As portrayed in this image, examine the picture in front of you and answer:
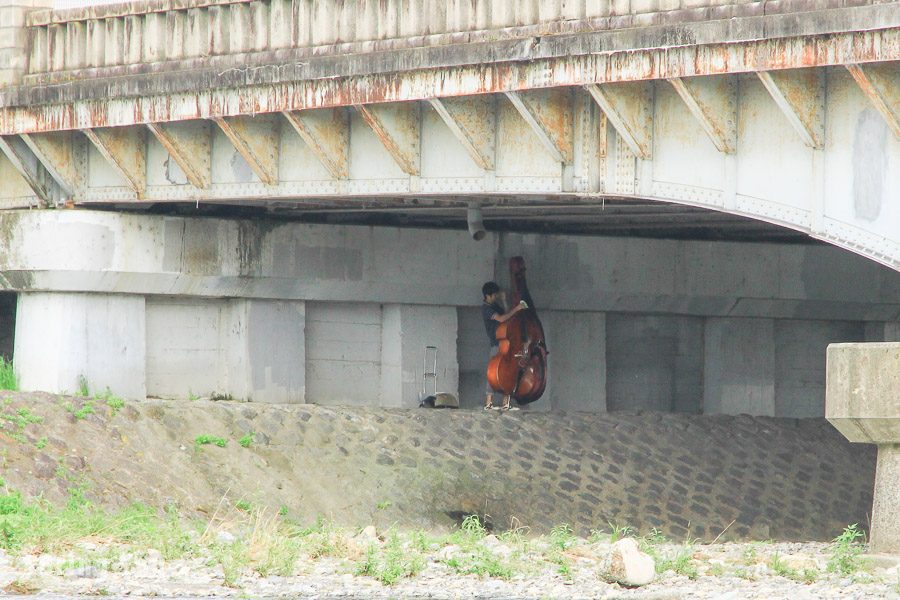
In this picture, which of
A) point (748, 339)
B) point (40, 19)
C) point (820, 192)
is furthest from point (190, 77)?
point (748, 339)

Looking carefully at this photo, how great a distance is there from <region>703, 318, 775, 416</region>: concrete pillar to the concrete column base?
1629cm

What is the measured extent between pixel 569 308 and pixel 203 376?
284 inches

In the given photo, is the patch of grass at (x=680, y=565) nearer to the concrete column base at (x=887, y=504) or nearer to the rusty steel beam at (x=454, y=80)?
the concrete column base at (x=887, y=504)

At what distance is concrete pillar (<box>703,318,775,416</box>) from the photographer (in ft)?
116

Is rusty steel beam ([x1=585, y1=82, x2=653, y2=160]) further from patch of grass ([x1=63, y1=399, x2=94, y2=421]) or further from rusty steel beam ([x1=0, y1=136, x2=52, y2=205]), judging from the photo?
rusty steel beam ([x1=0, y1=136, x2=52, y2=205])

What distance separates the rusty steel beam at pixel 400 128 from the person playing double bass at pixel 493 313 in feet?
22.5

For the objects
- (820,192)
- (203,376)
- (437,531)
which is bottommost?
(437,531)

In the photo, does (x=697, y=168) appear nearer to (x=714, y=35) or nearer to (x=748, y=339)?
(x=714, y=35)

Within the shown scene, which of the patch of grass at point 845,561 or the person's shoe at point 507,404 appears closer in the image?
the patch of grass at point 845,561

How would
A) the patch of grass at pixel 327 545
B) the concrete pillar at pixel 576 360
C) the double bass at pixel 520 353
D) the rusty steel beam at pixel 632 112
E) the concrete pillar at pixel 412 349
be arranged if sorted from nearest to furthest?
the patch of grass at pixel 327 545
the rusty steel beam at pixel 632 112
the concrete pillar at pixel 412 349
the double bass at pixel 520 353
the concrete pillar at pixel 576 360

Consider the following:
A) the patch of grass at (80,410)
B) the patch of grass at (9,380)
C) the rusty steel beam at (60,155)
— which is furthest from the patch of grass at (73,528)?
the rusty steel beam at (60,155)

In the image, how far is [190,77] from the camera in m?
26.0

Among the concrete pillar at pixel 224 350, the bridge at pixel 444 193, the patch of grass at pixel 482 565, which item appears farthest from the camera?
the concrete pillar at pixel 224 350

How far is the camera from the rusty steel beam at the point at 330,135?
2538 cm
